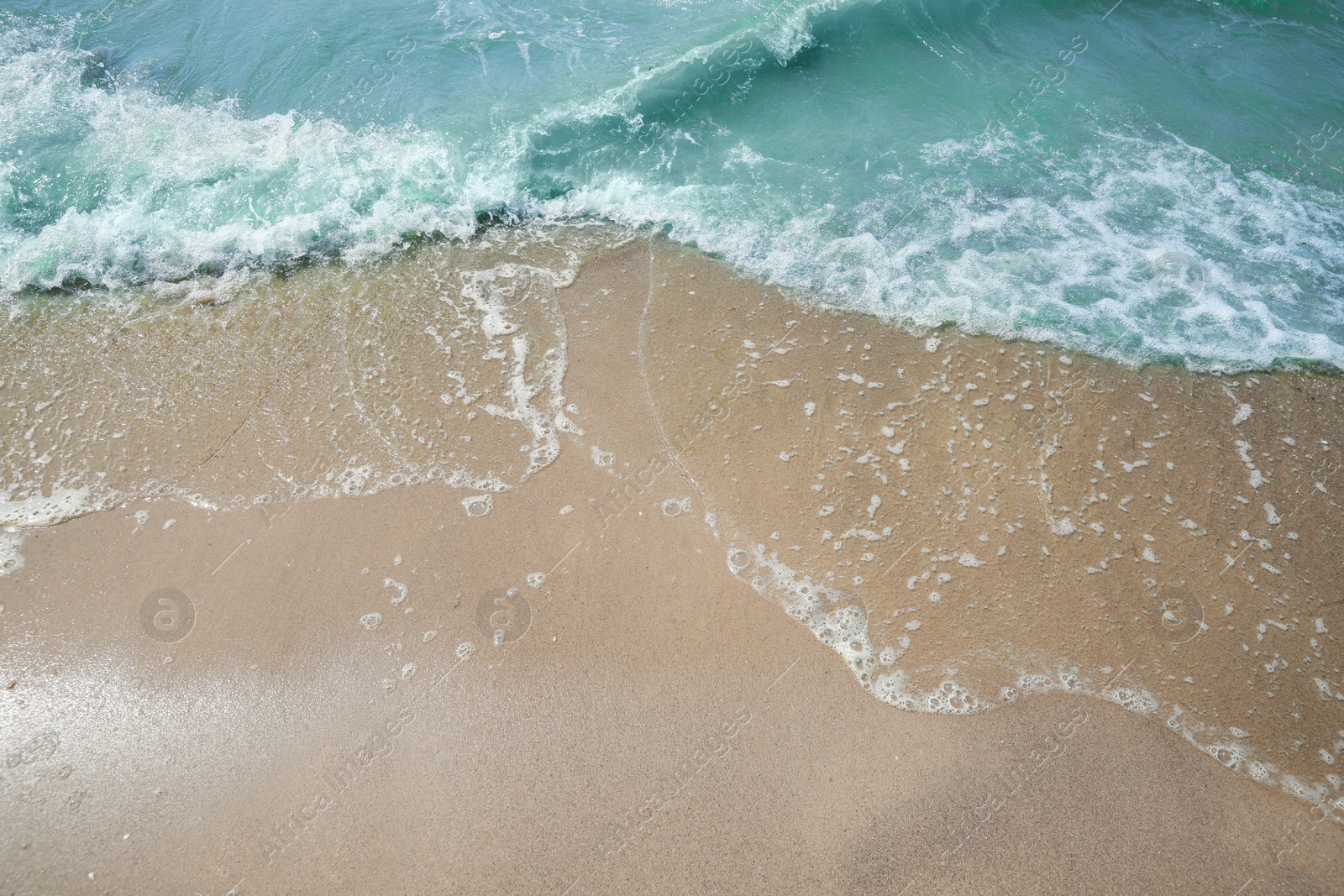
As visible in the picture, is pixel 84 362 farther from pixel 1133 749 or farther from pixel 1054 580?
pixel 1133 749

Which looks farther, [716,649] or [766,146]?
[766,146]

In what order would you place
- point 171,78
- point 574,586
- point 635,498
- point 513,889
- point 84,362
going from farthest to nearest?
point 171,78
point 84,362
point 635,498
point 574,586
point 513,889

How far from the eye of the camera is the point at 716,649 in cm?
389

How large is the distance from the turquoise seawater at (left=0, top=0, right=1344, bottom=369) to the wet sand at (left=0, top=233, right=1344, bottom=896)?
123 centimetres

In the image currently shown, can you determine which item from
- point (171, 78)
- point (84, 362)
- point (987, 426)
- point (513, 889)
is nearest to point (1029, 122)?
point (987, 426)

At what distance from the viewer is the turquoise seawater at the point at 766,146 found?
5902mm

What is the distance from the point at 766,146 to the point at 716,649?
5.49 m

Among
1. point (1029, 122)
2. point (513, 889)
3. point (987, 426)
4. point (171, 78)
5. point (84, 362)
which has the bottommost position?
point (513, 889)

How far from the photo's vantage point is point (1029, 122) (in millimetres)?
7367

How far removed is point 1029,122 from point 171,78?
963cm

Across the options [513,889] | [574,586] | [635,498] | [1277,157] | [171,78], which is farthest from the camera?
[171,78]

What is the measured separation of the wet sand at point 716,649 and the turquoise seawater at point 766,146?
1227mm

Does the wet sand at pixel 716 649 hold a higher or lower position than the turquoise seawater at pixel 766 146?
lower

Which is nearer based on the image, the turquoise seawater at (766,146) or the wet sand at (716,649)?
the wet sand at (716,649)
